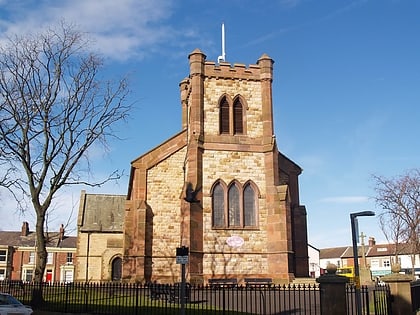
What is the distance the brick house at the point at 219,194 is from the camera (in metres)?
26.3

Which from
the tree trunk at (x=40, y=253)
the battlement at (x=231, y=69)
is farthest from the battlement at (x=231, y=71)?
the tree trunk at (x=40, y=253)

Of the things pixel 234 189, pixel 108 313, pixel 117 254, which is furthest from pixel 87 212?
pixel 108 313

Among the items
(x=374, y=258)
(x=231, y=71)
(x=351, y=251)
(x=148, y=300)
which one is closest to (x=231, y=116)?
Answer: (x=231, y=71)

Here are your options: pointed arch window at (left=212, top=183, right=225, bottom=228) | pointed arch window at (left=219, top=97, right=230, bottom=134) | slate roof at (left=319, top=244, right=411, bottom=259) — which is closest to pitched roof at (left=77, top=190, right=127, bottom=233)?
pointed arch window at (left=212, top=183, right=225, bottom=228)

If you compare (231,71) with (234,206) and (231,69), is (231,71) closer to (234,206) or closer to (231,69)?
(231,69)

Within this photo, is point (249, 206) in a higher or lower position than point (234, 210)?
higher

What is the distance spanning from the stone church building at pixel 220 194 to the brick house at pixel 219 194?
0.18ft

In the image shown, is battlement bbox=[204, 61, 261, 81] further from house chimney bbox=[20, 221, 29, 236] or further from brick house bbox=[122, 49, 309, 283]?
house chimney bbox=[20, 221, 29, 236]

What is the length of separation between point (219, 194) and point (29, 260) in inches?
1795

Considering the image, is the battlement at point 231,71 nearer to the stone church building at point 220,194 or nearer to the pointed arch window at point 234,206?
the stone church building at point 220,194

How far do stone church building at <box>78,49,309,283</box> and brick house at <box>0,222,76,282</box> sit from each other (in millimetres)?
37681

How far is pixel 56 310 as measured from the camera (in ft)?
57.3

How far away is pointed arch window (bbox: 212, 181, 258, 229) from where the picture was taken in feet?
88.5

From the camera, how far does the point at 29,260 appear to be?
64062 millimetres
